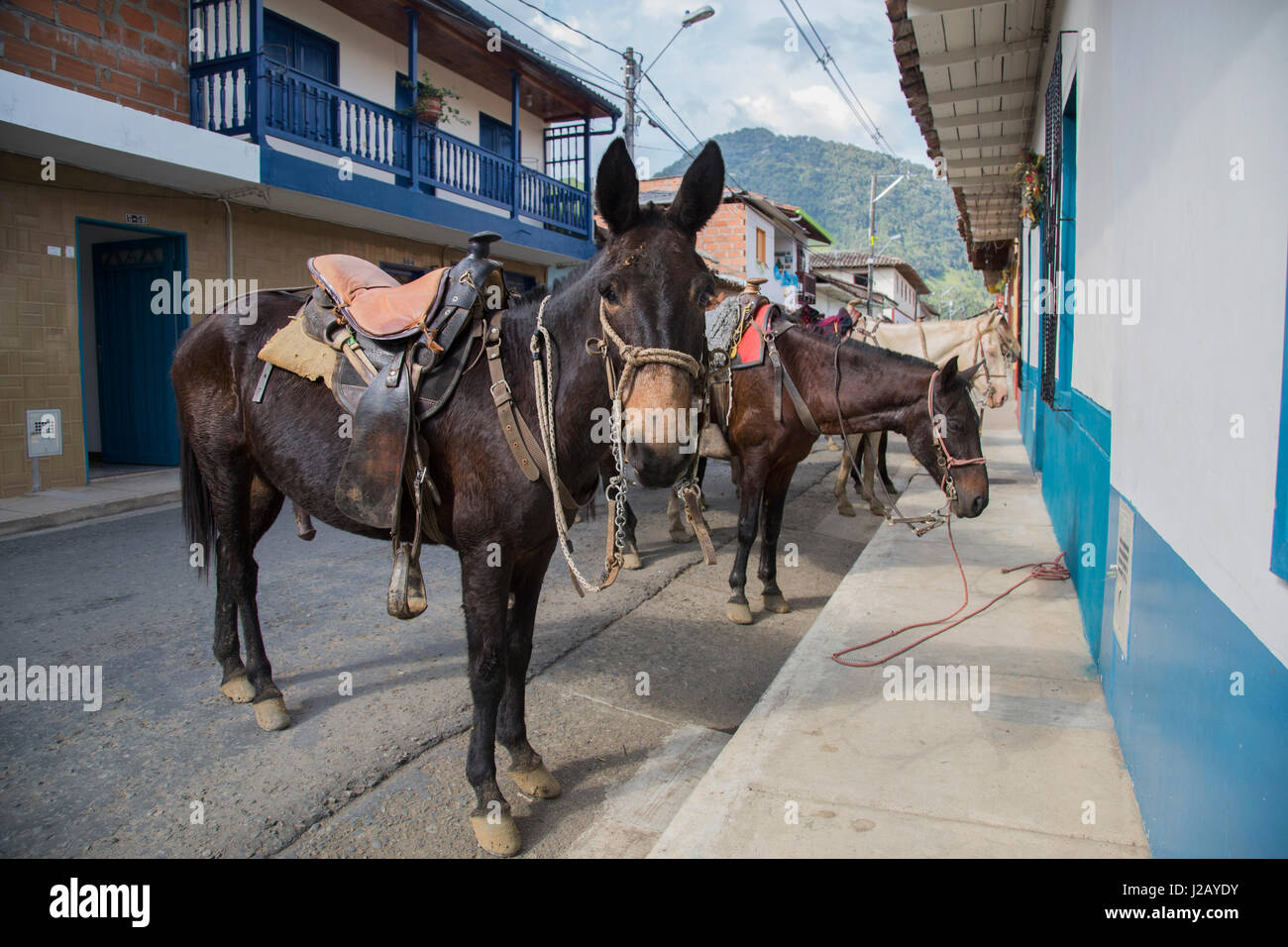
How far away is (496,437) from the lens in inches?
98.0

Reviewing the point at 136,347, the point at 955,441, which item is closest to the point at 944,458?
the point at 955,441

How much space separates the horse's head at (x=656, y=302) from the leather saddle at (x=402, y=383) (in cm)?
60

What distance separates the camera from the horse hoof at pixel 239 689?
10.9ft

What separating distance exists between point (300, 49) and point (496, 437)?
12.0 m

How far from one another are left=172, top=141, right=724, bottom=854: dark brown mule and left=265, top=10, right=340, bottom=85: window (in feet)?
30.7

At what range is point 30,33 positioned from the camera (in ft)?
27.0

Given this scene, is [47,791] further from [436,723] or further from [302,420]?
[302,420]

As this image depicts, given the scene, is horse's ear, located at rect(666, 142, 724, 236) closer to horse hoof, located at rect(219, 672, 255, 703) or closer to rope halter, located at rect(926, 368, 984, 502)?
rope halter, located at rect(926, 368, 984, 502)

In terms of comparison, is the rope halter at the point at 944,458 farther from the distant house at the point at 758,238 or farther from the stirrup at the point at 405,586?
the distant house at the point at 758,238

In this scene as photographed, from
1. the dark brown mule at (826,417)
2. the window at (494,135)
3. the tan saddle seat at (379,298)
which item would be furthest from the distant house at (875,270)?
the tan saddle seat at (379,298)

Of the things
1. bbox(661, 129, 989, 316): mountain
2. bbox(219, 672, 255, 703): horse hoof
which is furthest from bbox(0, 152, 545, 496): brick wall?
bbox(661, 129, 989, 316): mountain

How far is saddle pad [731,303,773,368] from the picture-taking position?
201 inches
